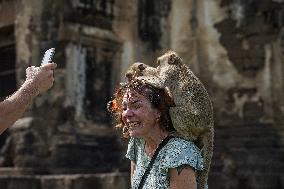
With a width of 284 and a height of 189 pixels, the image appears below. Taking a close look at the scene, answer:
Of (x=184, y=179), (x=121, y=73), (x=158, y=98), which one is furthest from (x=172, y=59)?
(x=121, y=73)

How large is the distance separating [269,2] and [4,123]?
6.91 meters

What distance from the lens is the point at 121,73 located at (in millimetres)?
10641

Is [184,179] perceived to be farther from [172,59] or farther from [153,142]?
[172,59]

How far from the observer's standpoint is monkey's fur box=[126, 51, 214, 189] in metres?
2.51

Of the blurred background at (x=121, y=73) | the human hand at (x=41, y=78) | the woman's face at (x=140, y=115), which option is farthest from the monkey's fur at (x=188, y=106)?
the blurred background at (x=121, y=73)

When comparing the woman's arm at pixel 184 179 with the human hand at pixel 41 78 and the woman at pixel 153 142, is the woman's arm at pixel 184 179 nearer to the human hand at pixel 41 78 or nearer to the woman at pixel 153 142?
the woman at pixel 153 142

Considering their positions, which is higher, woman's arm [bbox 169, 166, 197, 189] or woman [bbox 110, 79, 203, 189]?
woman [bbox 110, 79, 203, 189]

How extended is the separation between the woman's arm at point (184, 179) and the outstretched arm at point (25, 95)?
A: 760mm

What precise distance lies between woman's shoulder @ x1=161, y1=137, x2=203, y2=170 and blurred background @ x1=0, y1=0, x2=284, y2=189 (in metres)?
5.16

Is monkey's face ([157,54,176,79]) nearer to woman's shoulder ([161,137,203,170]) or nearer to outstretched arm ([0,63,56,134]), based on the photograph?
woman's shoulder ([161,137,203,170])

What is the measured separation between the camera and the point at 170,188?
2428 millimetres

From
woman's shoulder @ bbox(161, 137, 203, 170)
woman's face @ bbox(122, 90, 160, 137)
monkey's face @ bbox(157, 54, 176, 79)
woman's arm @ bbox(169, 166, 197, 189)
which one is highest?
monkey's face @ bbox(157, 54, 176, 79)

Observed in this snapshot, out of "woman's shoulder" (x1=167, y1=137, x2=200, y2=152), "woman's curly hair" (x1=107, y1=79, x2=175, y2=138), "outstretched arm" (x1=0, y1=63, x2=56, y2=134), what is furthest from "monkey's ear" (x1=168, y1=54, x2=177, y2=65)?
"outstretched arm" (x1=0, y1=63, x2=56, y2=134)

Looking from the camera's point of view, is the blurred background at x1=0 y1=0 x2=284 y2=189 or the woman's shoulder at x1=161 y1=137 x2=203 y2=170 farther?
the blurred background at x1=0 y1=0 x2=284 y2=189
